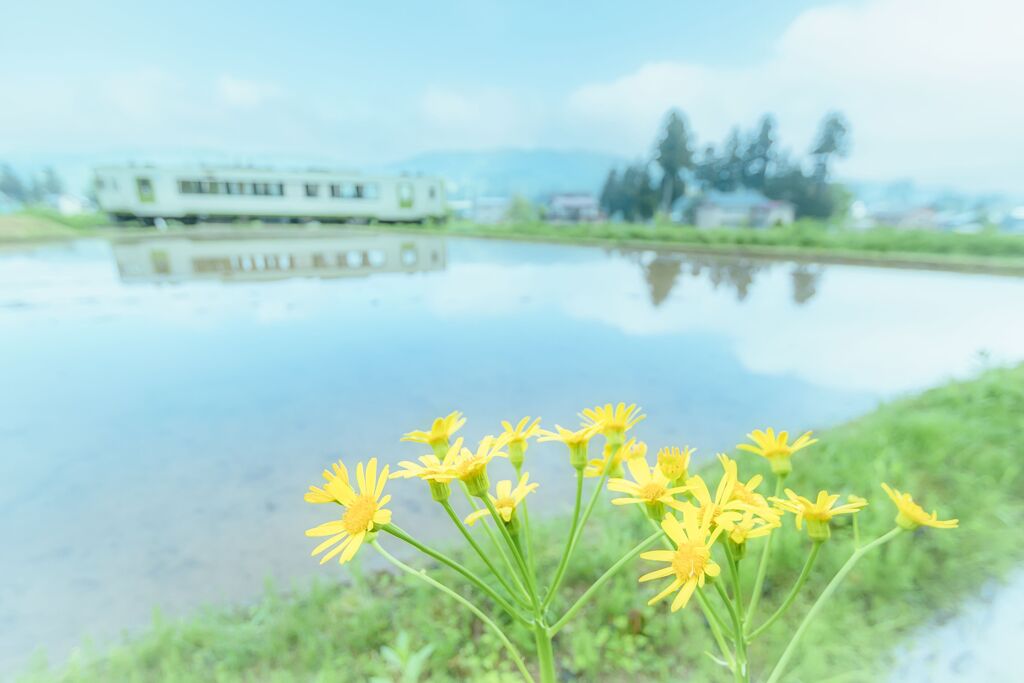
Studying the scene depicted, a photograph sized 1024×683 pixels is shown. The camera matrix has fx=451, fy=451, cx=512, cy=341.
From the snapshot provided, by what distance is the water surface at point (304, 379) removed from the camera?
242 cm

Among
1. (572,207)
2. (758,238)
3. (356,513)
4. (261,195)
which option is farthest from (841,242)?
(572,207)

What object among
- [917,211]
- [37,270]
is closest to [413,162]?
[917,211]

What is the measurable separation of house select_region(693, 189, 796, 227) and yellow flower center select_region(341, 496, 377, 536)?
38262 millimetres

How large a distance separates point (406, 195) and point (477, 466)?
26824 mm

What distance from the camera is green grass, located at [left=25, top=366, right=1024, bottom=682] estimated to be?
1623 mm

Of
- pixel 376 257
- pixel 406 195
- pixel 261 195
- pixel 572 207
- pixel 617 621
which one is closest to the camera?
pixel 617 621

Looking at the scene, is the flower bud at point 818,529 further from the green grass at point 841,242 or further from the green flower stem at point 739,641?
the green grass at point 841,242

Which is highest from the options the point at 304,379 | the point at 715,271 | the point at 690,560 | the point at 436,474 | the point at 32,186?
the point at 32,186

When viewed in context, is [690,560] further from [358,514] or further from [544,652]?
[358,514]

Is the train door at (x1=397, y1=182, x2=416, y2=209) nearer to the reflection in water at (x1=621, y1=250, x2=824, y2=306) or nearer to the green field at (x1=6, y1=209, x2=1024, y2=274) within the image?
the green field at (x1=6, y1=209, x2=1024, y2=274)

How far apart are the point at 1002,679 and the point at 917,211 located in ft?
236

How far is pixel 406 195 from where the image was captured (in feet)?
83.2

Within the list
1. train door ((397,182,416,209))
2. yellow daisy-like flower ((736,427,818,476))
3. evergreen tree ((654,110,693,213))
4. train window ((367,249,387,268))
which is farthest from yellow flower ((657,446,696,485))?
evergreen tree ((654,110,693,213))

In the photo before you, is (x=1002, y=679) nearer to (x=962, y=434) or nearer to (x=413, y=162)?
(x=962, y=434)
